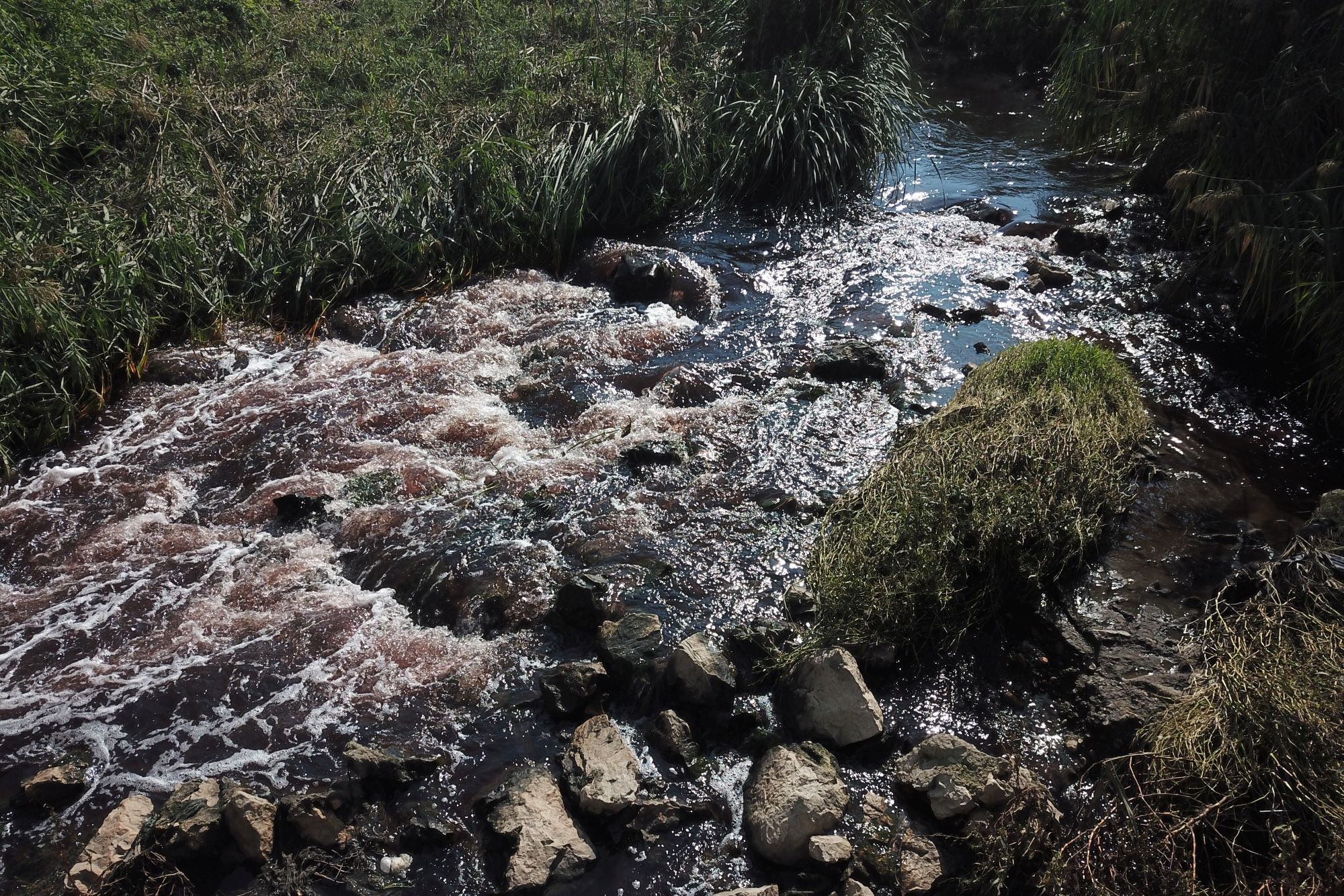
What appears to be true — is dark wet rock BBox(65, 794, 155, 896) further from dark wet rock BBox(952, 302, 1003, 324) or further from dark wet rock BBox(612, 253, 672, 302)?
dark wet rock BBox(952, 302, 1003, 324)

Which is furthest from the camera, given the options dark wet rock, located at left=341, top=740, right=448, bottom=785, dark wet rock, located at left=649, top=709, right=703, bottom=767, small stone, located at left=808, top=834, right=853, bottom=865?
dark wet rock, located at left=649, top=709, right=703, bottom=767

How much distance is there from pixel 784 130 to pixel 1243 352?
4758 mm

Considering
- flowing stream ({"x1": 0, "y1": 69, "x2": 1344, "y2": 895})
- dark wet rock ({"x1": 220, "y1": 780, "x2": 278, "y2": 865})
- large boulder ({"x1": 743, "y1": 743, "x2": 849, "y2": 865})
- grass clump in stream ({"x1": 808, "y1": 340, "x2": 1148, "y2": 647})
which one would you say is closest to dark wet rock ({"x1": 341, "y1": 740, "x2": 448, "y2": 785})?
flowing stream ({"x1": 0, "y1": 69, "x2": 1344, "y2": 895})

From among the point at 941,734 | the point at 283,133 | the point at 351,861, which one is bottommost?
the point at 351,861

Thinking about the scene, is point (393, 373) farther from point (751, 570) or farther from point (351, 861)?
point (351, 861)

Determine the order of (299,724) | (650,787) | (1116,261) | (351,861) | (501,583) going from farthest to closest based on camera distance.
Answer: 1. (1116,261)
2. (501,583)
3. (299,724)
4. (650,787)
5. (351,861)

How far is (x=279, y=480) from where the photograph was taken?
6016 millimetres

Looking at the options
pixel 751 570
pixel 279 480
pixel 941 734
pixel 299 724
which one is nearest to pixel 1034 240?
pixel 751 570

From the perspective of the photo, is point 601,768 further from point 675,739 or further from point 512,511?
point 512,511

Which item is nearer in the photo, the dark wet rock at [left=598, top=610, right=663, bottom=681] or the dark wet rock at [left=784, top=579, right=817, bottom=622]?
the dark wet rock at [left=598, top=610, right=663, bottom=681]

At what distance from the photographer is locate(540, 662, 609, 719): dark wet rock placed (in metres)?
4.24

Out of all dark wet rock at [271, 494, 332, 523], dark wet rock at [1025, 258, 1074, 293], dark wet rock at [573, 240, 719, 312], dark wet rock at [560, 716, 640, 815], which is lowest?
dark wet rock at [560, 716, 640, 815]

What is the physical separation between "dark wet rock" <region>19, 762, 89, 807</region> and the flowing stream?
62 millimetres

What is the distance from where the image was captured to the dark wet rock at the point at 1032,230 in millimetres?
8922
